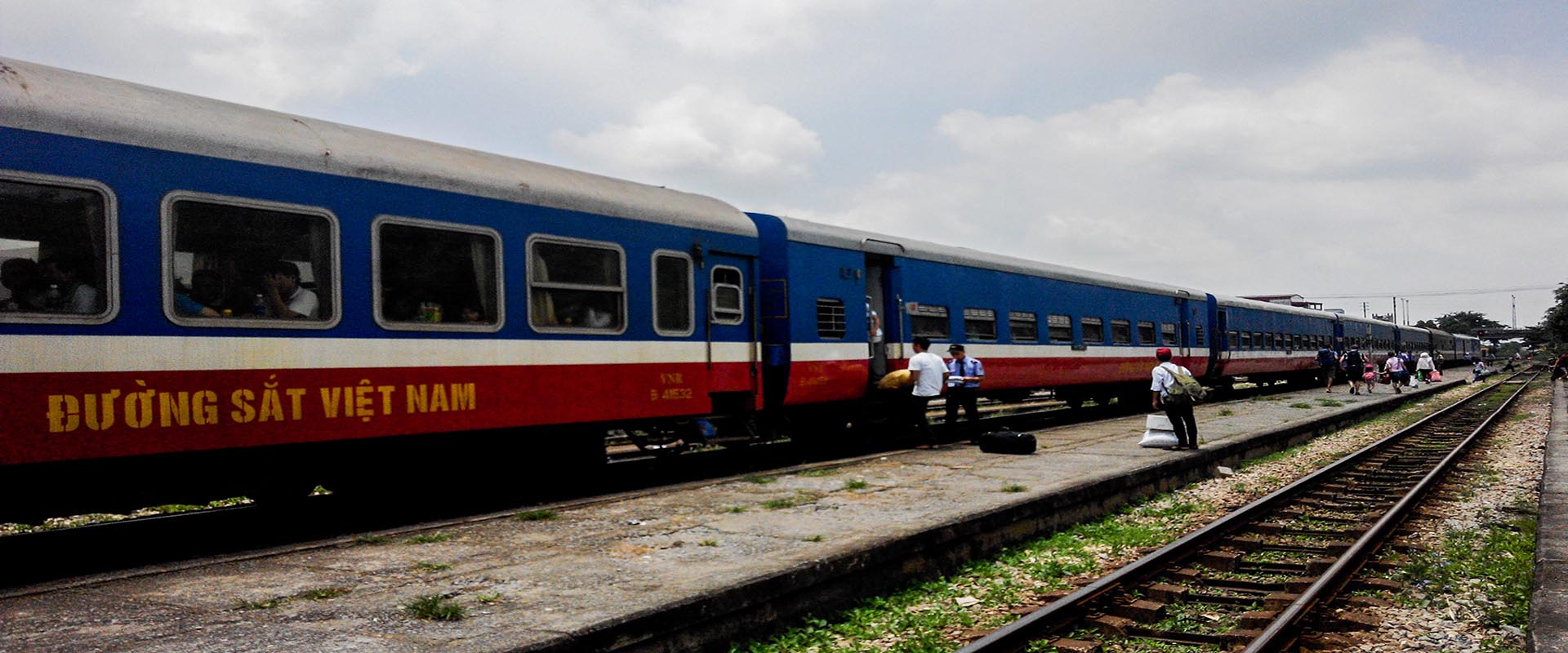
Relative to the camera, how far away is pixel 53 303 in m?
6.06

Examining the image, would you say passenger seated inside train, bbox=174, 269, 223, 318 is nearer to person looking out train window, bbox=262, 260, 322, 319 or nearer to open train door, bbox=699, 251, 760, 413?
person looking out train window, bbox=262, 260, 322, 319

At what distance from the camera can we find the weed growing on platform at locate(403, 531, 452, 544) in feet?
23.7

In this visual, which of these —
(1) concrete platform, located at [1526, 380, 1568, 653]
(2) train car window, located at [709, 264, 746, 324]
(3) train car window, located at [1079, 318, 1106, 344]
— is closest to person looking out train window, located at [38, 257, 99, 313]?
(2) train car window, located at [709, 264, 746, 324]

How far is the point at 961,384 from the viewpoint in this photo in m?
14.3

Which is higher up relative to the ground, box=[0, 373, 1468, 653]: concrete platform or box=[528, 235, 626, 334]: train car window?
box=[528, 235, 626, 334]: train car window

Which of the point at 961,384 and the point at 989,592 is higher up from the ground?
the point at 961,384

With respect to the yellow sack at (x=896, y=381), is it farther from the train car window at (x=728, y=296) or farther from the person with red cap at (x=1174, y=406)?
the train car window at (x=728, y=296)

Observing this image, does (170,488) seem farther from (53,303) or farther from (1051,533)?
(1051,533)

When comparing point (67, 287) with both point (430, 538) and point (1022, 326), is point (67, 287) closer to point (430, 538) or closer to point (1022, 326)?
point (430, 538)

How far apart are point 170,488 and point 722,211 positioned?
Result: 6058mm

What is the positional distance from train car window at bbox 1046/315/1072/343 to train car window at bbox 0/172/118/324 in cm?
1531

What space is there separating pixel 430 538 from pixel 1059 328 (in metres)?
14.2

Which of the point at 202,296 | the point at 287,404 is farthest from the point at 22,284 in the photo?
the point at 287,404

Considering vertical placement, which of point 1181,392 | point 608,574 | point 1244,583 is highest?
point 1181,392
